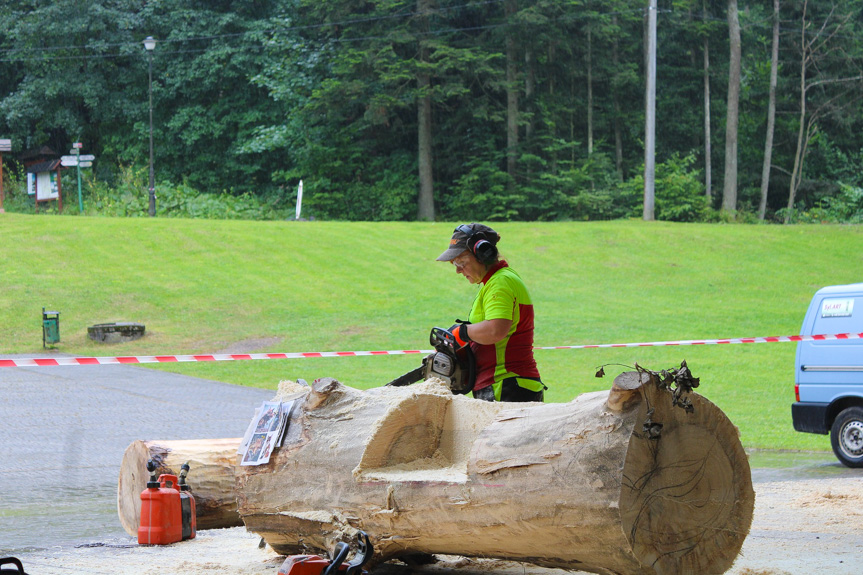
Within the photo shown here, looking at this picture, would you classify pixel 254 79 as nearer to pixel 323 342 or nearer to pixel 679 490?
pixel 323 342

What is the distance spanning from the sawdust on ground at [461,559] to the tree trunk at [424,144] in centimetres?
3429

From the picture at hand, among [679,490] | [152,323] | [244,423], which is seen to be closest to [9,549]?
[679,490]

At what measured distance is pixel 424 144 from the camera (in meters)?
40.6

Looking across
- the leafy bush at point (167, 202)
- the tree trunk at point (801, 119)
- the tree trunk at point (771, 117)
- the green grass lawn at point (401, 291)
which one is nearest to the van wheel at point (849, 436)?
the green grass lawn at point (401, 291)

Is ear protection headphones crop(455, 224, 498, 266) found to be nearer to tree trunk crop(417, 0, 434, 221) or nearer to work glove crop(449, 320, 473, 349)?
work glove crop(449, 320, 473, 349)

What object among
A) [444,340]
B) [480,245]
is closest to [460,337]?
[444,340]

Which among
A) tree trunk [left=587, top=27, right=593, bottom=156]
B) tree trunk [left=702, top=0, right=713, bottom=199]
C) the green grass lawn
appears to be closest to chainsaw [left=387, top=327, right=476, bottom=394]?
the green grass lawn

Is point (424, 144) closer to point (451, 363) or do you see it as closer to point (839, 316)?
point (839, 316)

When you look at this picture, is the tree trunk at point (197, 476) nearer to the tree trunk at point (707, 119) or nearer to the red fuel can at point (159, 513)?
the red fuel can at point (159, 513)

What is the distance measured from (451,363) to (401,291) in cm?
1665

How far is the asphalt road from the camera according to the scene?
7.07 m

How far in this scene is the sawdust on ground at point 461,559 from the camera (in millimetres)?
5250

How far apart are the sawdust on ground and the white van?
2.73 m

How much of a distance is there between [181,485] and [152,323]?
1381cm
